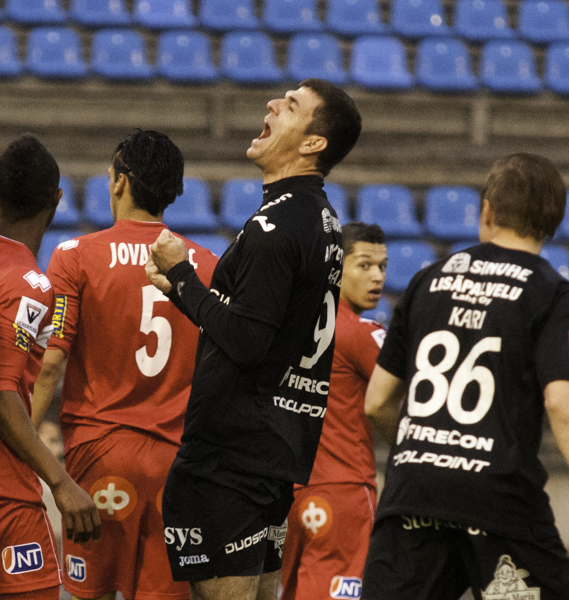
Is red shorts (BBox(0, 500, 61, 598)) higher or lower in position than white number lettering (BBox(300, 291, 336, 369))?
lower

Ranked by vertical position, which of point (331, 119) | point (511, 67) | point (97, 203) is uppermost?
point (511, 67)

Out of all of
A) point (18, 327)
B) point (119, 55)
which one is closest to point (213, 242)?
point (119, 55)

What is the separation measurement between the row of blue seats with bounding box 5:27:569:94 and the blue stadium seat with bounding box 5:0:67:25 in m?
0.35

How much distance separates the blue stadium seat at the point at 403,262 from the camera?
8.40m

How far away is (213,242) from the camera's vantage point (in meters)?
8.06

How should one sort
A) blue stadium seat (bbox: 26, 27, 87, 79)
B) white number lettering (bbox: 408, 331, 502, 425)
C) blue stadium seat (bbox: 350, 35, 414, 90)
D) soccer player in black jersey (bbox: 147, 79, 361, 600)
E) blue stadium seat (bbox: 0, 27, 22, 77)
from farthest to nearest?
blue stadium seat (bbox: 350, 35, 414, 90), blue stadium seat (bbox: 26, 27, 87, 79), blue stadium seat (bbox: 0, 27, 22, 77), soccer player in black jersey (bbox: 147, 79, 361, 600), white number lettering (bbox: 408, 331, 502, 425)

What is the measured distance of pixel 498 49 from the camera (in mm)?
10375

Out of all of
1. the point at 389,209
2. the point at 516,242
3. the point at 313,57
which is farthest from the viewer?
the point at 313,57

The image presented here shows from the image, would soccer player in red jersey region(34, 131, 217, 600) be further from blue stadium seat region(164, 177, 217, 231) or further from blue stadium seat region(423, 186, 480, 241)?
blue stadium seat region(423, 186, 480, 241)

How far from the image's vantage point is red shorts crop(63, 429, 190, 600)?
340 centimetres

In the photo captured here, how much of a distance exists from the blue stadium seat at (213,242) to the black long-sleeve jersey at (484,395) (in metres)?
5.46

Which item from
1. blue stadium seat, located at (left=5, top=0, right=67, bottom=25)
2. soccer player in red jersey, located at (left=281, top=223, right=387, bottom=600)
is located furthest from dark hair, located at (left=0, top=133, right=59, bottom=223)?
blue stadium seat, located at (left=5, top=0, right=67, bottom=25)

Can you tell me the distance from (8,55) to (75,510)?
821 cm

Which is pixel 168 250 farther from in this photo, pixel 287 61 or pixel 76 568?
pixel 287 61
